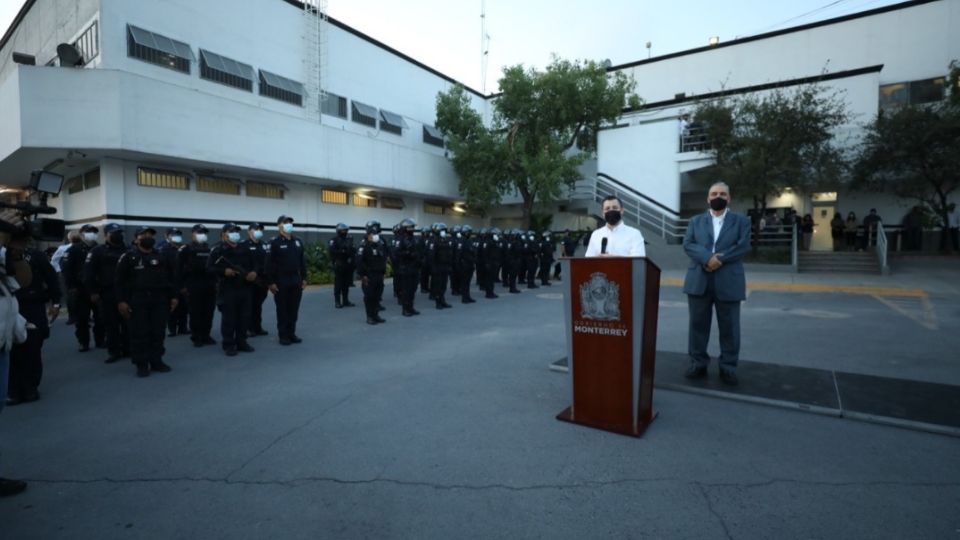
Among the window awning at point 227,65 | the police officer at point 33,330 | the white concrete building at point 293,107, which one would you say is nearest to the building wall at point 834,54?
the white concrete building at point 293,107

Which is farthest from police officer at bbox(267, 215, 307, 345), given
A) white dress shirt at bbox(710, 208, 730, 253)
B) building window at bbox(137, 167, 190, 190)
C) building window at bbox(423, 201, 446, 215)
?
building window at bbox(423, 201, 446, 215)

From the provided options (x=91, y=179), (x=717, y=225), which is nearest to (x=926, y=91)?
(x=717, y=225)

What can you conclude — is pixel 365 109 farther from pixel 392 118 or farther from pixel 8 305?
A: pixel 8 305

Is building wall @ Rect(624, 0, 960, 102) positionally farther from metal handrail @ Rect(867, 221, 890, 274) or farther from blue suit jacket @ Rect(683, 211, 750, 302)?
blue suit jacket @ Rect(683, 211, 750, 302)

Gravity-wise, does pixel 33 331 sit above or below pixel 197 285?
below

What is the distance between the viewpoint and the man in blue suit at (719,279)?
4586 millimetres

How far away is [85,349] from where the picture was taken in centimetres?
723

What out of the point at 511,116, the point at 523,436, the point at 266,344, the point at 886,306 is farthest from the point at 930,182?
the point at 266,344

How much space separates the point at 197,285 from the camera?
7.51 metres

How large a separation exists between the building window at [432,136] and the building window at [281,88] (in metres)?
7.74

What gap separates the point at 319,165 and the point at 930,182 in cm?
2298

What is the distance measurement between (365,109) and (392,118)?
174cm

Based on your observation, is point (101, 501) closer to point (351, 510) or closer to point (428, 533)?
point (351, 510)

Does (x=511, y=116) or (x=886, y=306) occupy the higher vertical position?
(x=511, y=116)
